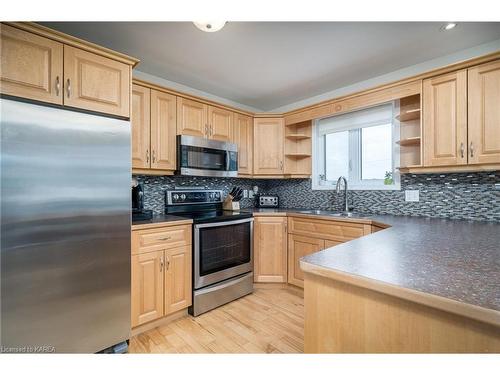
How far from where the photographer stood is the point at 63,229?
143cm

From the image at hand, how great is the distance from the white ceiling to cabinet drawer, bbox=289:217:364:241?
1.56m

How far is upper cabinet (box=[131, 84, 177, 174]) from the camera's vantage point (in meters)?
2.14

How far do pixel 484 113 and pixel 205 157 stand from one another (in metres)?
2.40

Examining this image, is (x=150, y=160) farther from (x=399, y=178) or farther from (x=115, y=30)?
(x=399, y=178)

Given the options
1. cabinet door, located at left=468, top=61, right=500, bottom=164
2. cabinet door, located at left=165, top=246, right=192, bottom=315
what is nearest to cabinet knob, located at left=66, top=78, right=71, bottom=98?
cabinet door, located at left=165, top=246, right=192, bottom=315

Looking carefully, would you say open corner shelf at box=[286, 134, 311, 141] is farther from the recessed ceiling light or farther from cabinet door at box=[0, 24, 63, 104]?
cabinet door at box=[0, 24, 63, 104]

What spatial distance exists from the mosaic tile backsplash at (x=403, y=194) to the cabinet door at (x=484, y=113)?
0.33 meters

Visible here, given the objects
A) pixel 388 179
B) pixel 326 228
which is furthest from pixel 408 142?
pixel 326 228

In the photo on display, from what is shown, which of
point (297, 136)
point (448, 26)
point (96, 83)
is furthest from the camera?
point (297, 136)

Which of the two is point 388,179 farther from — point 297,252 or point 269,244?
point 269,244
